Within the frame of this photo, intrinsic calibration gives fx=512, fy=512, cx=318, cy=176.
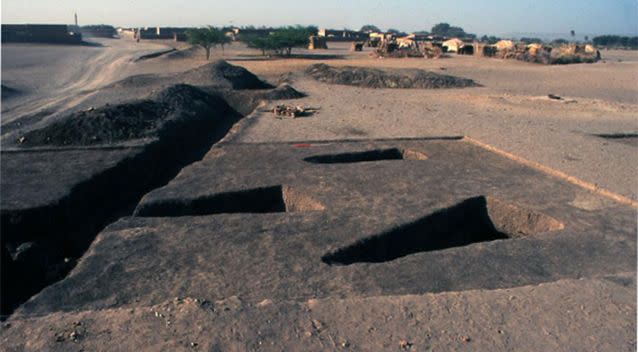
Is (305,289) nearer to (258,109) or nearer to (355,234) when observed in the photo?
(355,234)

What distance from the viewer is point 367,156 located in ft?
25.2

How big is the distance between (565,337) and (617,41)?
233 ft

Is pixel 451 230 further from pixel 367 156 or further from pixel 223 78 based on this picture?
pixel 223 78

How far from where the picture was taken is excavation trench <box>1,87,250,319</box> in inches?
177

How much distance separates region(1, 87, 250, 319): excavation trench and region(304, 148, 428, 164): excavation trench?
249 centimetres

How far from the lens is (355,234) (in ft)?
14.6

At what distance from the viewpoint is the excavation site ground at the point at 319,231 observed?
3.03 meters

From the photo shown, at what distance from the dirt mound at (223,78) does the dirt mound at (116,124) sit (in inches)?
185

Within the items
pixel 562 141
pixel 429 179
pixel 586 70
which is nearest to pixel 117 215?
pixel 429 179

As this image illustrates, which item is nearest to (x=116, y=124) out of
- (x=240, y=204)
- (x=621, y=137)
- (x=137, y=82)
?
(x=240, y=204)

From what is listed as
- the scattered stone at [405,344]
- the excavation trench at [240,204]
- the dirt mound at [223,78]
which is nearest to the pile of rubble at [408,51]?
the dirt mound at [223,78]

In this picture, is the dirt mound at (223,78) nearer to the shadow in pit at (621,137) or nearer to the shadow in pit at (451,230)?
the shadow in pit at (621,137)

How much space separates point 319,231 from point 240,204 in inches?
59.3

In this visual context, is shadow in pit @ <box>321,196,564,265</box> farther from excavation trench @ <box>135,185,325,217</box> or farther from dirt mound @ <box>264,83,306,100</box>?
dirt mound @ <box>264,83,306,100</box>
